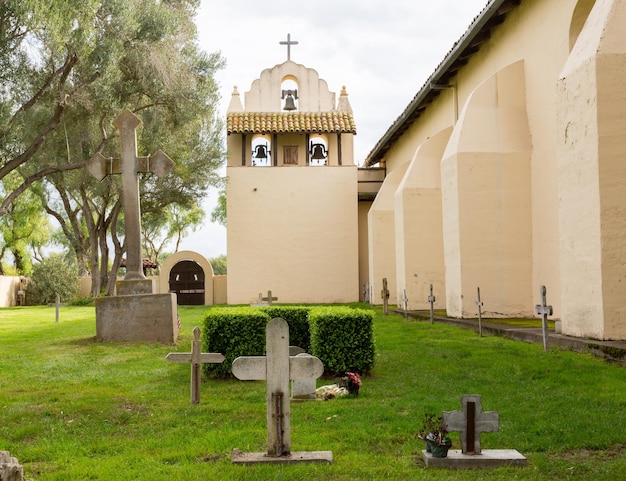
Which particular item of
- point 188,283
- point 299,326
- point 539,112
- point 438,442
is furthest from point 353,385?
point 188,283

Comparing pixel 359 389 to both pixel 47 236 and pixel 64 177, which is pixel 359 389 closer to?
pixel 64 177

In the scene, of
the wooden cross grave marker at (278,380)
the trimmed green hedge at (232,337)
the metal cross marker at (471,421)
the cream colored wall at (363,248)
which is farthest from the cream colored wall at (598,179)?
the cream colored wall at (363,248)

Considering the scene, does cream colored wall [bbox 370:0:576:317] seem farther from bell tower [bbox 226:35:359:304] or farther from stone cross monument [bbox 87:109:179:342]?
bell tower [bbox 226:35:359:304]

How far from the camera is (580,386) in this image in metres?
7.14

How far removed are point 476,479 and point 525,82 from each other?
453 inches

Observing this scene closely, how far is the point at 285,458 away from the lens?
192 inches

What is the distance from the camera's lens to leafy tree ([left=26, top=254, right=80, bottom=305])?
117ft

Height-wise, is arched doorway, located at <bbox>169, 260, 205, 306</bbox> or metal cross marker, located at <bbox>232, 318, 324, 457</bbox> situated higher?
arched doorway, located at <bbox>169, 260, 205, 306</bbox>

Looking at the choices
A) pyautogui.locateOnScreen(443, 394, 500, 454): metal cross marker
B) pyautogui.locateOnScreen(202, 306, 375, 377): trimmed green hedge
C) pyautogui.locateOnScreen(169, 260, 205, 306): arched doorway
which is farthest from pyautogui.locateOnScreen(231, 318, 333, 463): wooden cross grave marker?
pyautogui.locateOnScreen(169, 260, 205, 306): arched doorway

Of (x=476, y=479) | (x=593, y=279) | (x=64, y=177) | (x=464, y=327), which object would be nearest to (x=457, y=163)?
(x=464, y=327)

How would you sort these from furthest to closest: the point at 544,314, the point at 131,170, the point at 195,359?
the point at 131,170
the point at 544,314
the point at 195,359

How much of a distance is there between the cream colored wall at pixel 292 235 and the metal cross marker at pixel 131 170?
13.8 meters

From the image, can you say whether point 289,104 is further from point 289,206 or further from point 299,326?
point 299,326

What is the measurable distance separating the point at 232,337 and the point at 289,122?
1947cm
